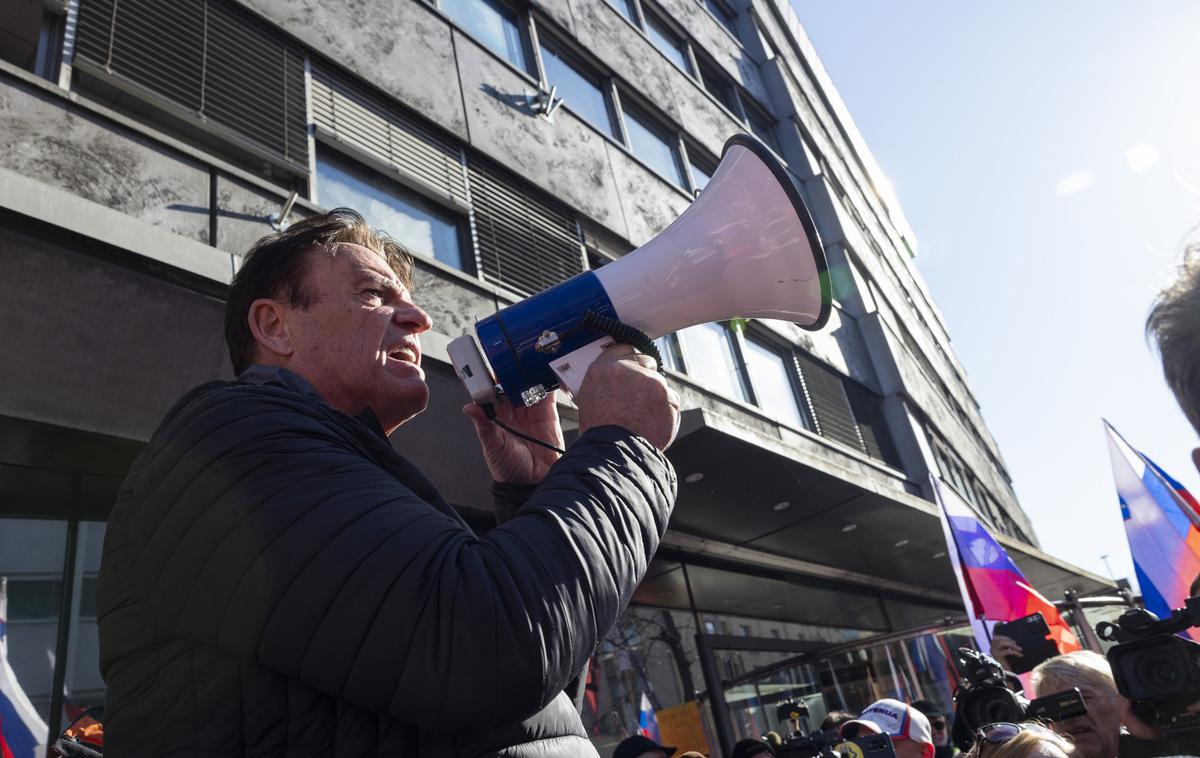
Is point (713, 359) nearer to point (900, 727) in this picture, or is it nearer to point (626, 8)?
point (900, 727)

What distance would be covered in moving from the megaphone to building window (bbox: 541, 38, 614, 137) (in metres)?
7.53

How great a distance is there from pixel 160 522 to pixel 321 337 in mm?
614

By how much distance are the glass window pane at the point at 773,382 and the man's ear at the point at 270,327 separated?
27.4ft

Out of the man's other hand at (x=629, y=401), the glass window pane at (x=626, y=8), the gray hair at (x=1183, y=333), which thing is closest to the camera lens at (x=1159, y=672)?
the gray hair at (x=1183, y=333)

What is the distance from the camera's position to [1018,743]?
2.38 m

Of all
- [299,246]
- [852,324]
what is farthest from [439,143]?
[852,324]

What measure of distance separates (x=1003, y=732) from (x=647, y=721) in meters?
5.33

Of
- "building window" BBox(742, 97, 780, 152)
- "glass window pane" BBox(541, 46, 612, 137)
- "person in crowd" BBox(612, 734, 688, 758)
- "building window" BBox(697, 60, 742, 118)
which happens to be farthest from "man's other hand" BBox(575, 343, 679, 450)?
"building window" BBox(742, 97, 780, 152)

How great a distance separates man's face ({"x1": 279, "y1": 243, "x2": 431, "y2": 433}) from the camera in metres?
1.57

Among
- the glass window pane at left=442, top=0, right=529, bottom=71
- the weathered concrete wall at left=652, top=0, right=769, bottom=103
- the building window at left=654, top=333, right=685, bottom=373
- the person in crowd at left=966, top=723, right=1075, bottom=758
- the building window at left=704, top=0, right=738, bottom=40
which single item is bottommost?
the person in crowd at left=966, top=723, right=1075, bottom=758

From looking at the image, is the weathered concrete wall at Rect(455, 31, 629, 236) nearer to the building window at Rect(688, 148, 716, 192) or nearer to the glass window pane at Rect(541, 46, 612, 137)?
the glass window pane at Rect(541, 46, 612, 137)

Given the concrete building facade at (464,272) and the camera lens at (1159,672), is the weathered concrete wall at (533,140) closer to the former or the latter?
the concrete building facade at (464,272)

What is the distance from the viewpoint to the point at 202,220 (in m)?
4.58

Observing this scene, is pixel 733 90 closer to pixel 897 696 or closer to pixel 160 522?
pixel 897 696
